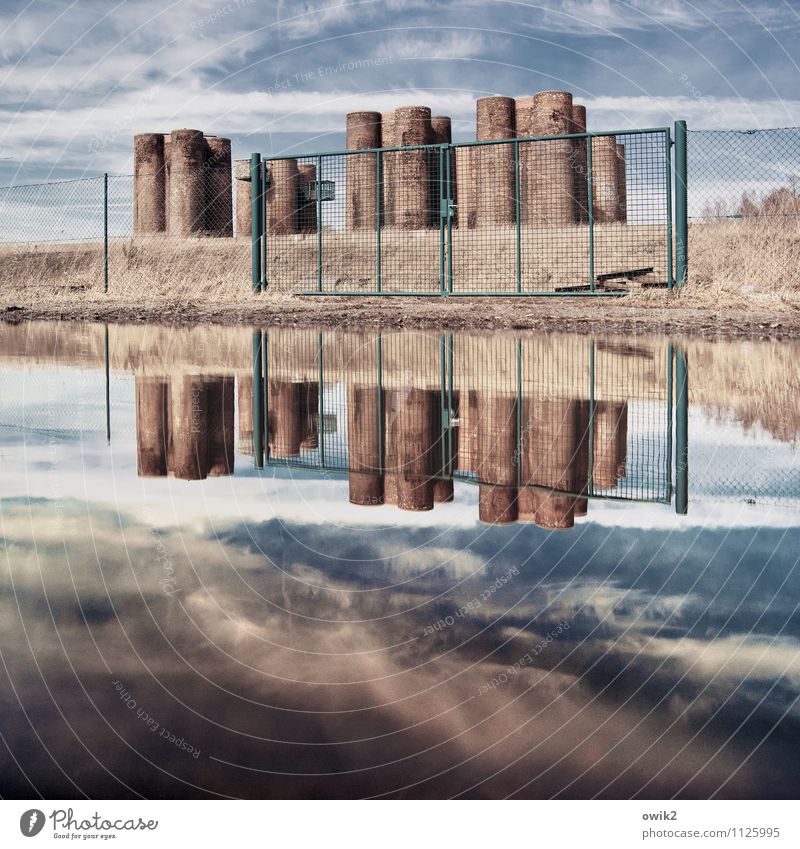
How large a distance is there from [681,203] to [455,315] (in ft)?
11.5

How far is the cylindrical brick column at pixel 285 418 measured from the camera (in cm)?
495

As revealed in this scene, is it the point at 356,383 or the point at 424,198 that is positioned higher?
the point at 424,198

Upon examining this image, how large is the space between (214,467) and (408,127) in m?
23.0

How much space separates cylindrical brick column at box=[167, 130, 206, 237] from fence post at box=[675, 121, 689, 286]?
19349mm

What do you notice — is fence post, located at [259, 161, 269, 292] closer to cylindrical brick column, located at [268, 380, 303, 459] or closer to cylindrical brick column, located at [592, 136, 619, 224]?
cylindrical brick column, located at [592, 136, 619, 224]

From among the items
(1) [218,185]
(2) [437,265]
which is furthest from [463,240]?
(1) [218,185]

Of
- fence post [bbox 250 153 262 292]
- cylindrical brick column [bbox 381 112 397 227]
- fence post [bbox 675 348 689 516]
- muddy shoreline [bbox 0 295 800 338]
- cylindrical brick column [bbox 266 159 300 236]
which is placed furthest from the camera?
cylindrical brick column [bbox 266 159 300 236]

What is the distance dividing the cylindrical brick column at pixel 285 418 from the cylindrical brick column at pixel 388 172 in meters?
16.0

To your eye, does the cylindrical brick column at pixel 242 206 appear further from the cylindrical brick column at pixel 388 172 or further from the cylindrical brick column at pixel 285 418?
the cylindrical brick column at pixel 285 418

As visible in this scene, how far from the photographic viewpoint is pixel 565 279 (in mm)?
18297

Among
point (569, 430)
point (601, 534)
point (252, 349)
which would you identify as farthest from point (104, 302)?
point (601, 534)

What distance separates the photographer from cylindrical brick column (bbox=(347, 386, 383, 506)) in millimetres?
3850

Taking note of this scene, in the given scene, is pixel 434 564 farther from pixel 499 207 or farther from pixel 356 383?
pixel 499 207

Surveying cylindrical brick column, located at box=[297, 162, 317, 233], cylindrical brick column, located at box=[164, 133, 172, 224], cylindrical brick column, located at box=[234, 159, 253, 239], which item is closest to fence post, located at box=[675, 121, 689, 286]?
cylindrical brick column, located at box=[297, 162, 317, 233]
